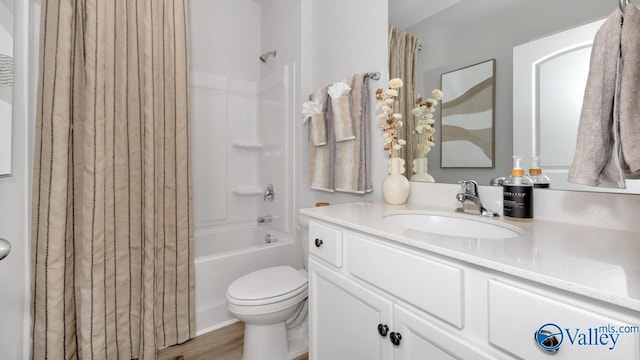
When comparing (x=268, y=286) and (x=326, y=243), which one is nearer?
(x=326, y=243)

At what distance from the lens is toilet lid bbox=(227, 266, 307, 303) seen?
125 centimetres

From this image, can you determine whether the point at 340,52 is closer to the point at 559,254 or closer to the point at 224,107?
the point at 224,107

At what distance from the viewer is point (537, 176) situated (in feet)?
2.92

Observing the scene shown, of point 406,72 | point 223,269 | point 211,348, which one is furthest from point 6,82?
point 406,72

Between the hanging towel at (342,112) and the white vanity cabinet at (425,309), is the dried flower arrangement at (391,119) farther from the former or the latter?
→ the white vanity cabinet at (425,309)

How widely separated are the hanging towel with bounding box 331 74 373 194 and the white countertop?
0.61 m

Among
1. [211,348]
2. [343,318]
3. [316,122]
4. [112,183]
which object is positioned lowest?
[211,348]

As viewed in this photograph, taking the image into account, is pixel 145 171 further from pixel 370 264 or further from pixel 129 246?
pixel 370 264

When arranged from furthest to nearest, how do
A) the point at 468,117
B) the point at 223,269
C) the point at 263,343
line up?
the point at 223,269 → the point at 263,343 → the point at 468,117

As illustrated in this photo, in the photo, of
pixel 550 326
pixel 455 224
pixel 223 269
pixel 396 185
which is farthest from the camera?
pixel 223 269

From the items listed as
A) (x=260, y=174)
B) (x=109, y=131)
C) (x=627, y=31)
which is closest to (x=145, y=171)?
(x=109, y=131)

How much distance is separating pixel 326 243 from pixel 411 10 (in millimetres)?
1183

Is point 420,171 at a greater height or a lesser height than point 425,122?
lesser

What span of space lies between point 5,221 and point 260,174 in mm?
1635
